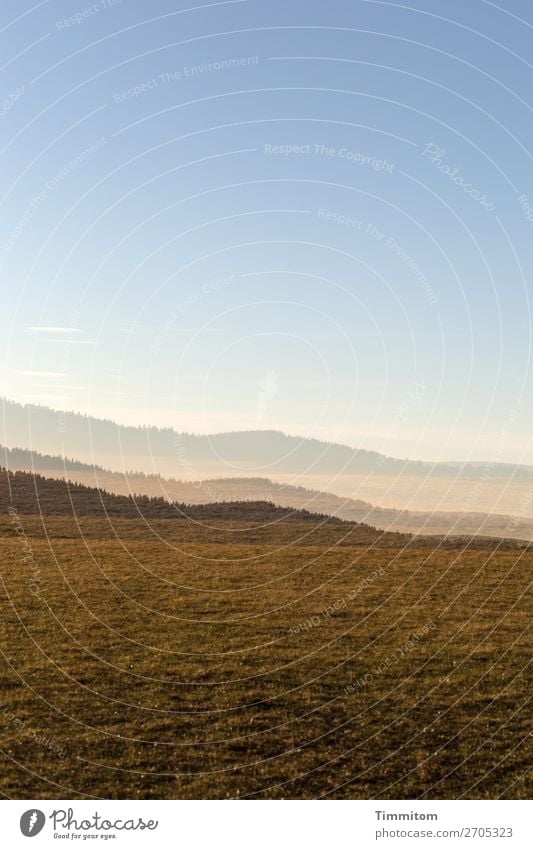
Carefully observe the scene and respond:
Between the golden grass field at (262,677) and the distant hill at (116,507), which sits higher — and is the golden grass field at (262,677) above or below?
below

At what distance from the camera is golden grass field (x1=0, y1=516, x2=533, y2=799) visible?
85.9 ft

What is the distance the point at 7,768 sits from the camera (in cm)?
2614

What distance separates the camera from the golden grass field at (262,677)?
85.9ft

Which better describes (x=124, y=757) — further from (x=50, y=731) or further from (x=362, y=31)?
(x=362, y=31)

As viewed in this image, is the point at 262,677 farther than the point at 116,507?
No

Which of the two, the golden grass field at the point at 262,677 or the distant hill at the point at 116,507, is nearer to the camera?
the golden grass field at the point at 262,677

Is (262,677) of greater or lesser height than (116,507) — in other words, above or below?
below

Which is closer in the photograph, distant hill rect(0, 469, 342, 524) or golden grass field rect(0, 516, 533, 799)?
golden grass field rect(0, 516, 533, 799)

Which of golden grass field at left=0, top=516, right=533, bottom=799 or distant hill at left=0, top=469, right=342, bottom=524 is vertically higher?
distant hill at left=0, top=469, right=342, bottom=524

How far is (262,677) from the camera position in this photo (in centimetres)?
3462

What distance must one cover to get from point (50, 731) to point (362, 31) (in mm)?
36810

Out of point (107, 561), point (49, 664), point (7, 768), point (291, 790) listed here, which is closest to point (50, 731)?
point (7, 768)

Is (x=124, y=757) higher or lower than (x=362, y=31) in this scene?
lower
